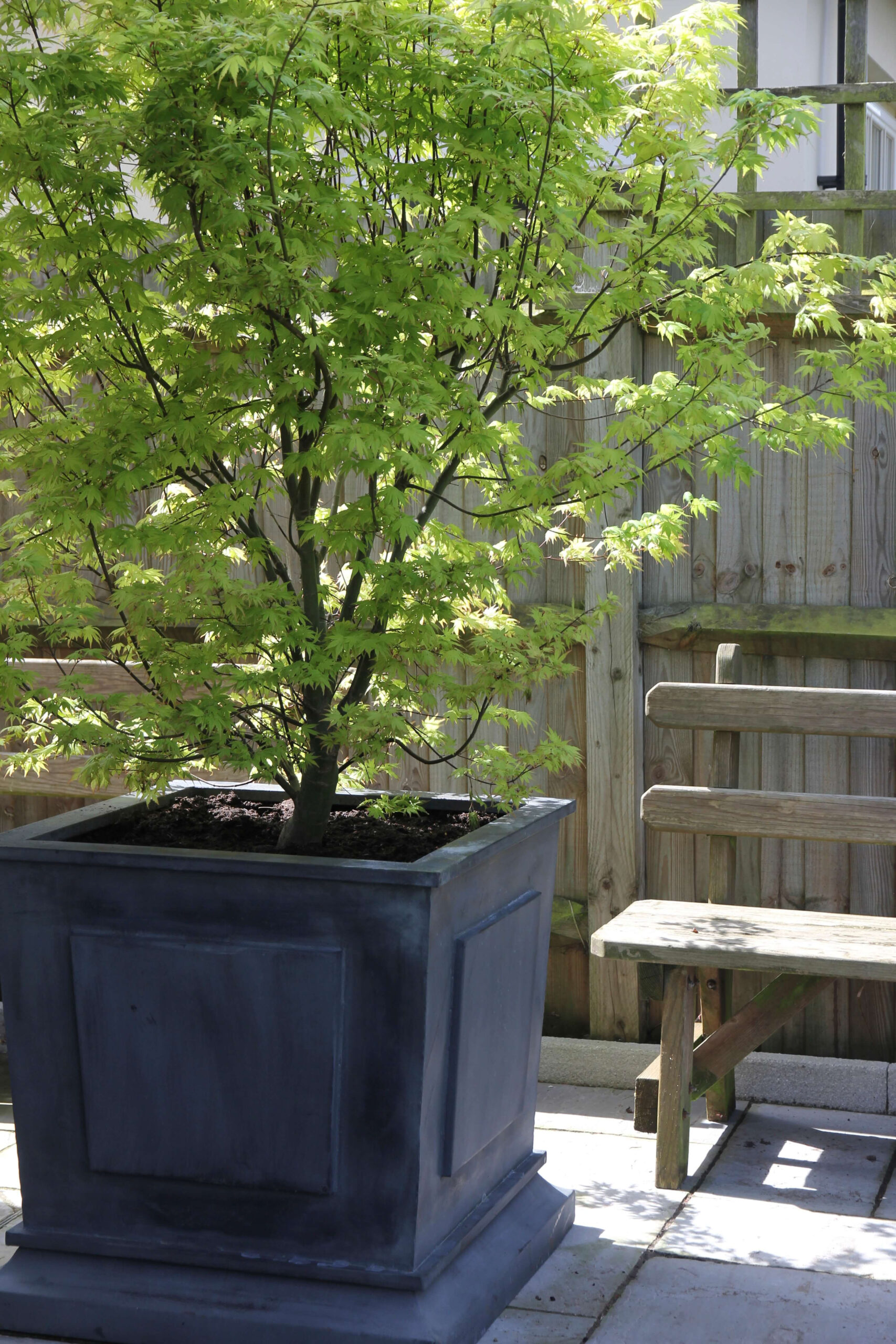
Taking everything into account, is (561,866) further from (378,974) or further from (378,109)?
(378,109)

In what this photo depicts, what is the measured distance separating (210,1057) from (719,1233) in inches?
49.2

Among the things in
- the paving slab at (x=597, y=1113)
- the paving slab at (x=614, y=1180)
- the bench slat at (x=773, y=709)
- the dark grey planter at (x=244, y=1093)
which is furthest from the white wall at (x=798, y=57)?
the dark grey planter at (x=244, y=1093)

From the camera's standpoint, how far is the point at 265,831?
9.45 feet

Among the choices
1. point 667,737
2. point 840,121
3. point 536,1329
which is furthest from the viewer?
point 840,121

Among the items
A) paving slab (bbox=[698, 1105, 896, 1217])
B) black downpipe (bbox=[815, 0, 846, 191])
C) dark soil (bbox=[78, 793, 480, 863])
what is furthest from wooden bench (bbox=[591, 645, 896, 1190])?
black downpipe (bbox=[815, 0, 846, 191])

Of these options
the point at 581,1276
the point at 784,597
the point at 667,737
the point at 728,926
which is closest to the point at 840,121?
the point at 784,597

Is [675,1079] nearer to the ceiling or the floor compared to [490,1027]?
nearer to the floor

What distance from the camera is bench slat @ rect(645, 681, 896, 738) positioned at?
342 centimetres

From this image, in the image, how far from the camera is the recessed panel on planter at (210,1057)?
2340 millimetres

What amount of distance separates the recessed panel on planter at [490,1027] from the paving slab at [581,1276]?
0.30 meters

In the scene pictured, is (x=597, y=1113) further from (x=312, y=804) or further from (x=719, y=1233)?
(x=312, y=804)

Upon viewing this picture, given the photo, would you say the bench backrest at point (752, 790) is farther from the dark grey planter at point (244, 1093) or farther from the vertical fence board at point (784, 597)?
the dark grey planter at point (244, 1093)

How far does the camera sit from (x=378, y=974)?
2320mm

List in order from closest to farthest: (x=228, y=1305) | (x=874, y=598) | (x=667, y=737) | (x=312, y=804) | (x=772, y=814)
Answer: (x=228, y=1305), (x=312, y=804), (x=772, y=814), (x=874, y=598), (x=667, y=737)
